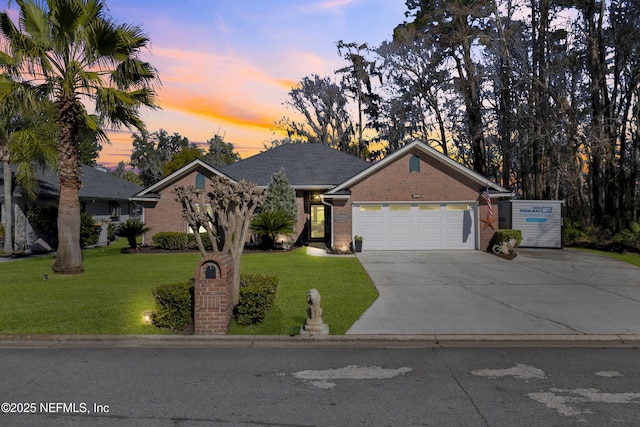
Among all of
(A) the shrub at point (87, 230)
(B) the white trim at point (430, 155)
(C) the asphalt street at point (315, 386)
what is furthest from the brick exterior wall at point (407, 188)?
(C) the asphalt street at point (315, 386)

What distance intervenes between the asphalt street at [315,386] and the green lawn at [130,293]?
110 cm

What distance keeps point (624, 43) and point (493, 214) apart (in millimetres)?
14810

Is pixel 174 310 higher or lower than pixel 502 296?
higher

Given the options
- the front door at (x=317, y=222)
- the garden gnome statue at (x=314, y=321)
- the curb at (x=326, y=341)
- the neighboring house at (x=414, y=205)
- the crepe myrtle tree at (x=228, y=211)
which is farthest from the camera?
the front door at (x=317, y=222)

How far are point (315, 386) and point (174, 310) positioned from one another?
12.3 ft

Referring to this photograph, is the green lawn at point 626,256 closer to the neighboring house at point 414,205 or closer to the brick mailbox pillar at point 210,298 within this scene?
the neighboring house at point 414,205

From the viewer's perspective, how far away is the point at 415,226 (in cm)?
2297

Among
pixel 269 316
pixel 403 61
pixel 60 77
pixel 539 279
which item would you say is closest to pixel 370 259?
pixel 539 279

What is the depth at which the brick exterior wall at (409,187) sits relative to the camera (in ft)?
74.6

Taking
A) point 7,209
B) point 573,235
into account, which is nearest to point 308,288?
point 7,209

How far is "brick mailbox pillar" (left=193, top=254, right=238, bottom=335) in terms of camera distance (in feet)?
26.5

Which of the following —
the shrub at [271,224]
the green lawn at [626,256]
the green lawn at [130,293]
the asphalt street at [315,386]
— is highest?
the shrub at [271,224]

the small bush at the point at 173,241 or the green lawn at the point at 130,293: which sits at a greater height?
the small bush at the point at 173,241

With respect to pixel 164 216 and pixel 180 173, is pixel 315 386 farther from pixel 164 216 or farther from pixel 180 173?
pixel 164 216
